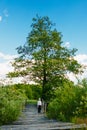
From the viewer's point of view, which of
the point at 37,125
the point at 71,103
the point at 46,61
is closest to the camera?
the point at 37,125

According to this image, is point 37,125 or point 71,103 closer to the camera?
point 37,125

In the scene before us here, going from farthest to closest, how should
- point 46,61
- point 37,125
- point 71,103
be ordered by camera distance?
point 46,61 < point 71,103 < point 37,125

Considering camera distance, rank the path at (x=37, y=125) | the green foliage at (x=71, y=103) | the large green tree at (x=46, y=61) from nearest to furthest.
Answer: the path at (x=37, y=125) < the green foliage at (x=71, y=103) < the large green tree at (x=46, y=61)

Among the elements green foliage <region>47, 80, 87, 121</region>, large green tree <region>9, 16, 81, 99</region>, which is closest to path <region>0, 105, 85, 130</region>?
green foliage <region>47, 80, 87, 121</region>

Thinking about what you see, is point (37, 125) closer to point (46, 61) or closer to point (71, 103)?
point (71, 103)

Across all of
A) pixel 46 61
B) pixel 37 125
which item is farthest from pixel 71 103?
pixel 46 61

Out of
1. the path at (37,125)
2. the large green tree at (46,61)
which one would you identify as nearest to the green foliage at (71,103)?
the path at (37,125)

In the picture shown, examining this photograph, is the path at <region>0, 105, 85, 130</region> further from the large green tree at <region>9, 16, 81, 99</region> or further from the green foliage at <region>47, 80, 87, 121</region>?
the large green tree at <region>9, 16, 81, 99</region>

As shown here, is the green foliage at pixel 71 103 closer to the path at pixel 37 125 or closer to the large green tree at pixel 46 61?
the path at pixel 37 125

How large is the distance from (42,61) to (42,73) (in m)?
1.64

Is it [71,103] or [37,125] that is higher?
[71,103]

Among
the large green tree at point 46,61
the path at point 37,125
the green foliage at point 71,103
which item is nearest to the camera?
the path at point 37,125

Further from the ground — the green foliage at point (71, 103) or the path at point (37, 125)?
the green foliage at point (71, 103)

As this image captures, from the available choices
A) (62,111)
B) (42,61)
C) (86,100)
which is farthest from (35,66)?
(86,100)
